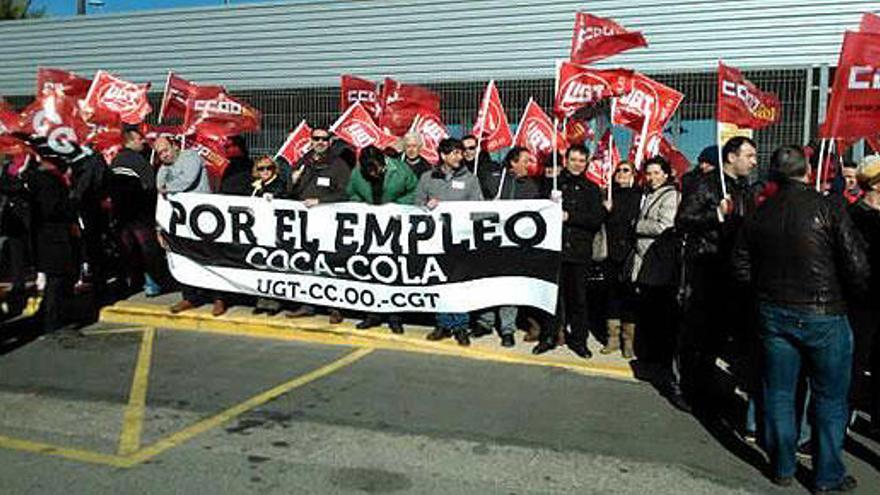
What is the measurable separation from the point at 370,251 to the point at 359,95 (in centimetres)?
419

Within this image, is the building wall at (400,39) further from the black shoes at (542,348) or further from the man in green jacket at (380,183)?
the black shoes at (542,348)

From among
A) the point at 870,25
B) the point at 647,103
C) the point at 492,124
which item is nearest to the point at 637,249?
the point at 870,25

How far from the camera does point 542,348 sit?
7.62 metres

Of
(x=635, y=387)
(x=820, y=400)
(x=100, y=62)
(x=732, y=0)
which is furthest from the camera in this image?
(x=100, y=62)

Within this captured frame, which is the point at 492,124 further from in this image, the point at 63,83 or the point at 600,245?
the point at 63,83

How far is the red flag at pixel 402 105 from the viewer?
11.2m

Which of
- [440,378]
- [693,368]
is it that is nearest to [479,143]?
[440,378]

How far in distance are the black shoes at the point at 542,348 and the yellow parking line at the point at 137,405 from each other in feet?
10.8

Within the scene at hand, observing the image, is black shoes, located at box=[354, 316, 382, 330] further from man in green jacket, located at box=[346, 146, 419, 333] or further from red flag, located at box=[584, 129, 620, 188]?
red flag, located at box=[584, 129, 620, 188]

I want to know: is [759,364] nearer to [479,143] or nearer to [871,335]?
[871,335]

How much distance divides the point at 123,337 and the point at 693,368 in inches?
213

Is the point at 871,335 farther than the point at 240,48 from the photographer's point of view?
No

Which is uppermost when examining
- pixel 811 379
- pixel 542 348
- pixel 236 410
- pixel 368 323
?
pixel 811 379

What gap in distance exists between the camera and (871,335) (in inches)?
216
